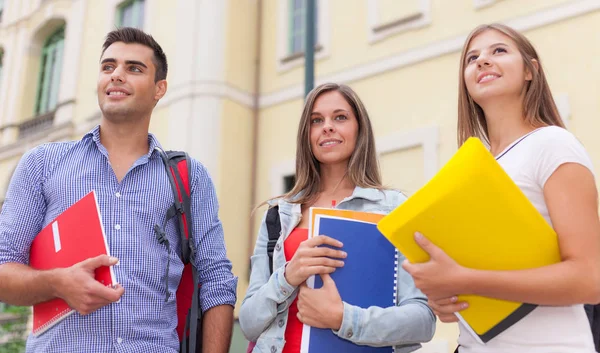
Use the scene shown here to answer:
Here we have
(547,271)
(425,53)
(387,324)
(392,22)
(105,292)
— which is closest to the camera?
(547,271)

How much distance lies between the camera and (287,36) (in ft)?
31.9

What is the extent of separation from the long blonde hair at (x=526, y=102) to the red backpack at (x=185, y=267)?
113cm

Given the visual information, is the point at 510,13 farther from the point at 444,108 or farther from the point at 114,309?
the point at 114,309

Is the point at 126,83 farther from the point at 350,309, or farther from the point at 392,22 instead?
the point at 392,22

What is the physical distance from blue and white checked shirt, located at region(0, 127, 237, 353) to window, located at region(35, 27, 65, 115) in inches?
444

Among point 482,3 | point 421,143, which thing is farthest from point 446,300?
point 482,3

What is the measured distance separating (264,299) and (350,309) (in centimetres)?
35

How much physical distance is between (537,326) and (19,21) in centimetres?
1462

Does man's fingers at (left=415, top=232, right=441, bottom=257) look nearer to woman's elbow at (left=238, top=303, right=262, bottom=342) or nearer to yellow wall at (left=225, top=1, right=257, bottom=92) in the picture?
woman's elbow at (left=238, top=303, right=262, bottom=342)


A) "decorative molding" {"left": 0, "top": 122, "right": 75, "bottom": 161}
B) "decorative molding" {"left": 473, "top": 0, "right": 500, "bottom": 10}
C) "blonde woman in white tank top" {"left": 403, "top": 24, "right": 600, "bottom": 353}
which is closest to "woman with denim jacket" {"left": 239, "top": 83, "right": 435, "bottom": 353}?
"blonde woman in white tank top" {"left": 403, "top": 24, "right": 600, "bottom": 353}

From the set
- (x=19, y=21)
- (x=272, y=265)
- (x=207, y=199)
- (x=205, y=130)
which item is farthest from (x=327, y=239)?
(x=19, y=21)

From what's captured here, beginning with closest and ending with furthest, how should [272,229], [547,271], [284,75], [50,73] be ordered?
1. [547,271]
2. [272,229]
3. [284,75]
4. [50,73]

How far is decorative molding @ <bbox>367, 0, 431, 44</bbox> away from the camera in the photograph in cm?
812

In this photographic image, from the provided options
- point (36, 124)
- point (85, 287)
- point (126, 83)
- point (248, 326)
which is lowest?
point (248, 326)
